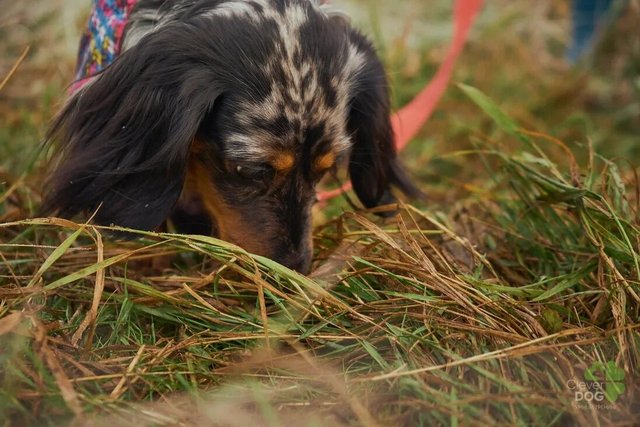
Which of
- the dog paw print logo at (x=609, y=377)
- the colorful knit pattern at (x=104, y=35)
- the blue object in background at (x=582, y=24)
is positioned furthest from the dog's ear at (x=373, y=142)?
the blue object in background at (x=582, y=24)

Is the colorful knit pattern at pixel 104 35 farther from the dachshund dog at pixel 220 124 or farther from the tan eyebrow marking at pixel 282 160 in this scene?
the tan eyebrow marking at pixel 282 160

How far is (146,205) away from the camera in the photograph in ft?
7.35

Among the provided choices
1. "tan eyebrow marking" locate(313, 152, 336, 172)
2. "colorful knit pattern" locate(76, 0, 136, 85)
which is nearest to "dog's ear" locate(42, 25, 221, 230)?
"colorful knit pattern" locate(76, 0, 136, 85)

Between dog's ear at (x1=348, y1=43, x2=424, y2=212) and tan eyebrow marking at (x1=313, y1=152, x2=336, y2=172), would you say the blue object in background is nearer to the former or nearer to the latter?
dog's ear at (x1=348, y1=43, x2=424, y2=212)

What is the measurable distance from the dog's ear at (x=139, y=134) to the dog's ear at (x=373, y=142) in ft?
1.99

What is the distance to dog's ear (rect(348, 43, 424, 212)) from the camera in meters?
2.59

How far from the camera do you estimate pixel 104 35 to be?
254cm

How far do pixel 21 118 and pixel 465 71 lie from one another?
270 cm

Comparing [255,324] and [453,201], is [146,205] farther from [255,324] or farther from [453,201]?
[453,201]

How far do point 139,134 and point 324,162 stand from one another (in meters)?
0.58

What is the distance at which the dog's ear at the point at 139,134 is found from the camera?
2.17 metres

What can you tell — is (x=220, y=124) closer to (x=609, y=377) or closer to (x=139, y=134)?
(x=139, y=134)

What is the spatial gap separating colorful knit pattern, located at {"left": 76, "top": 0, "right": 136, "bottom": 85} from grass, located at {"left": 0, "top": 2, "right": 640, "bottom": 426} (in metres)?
0.50

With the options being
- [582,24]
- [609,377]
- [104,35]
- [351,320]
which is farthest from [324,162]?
[582,24]
